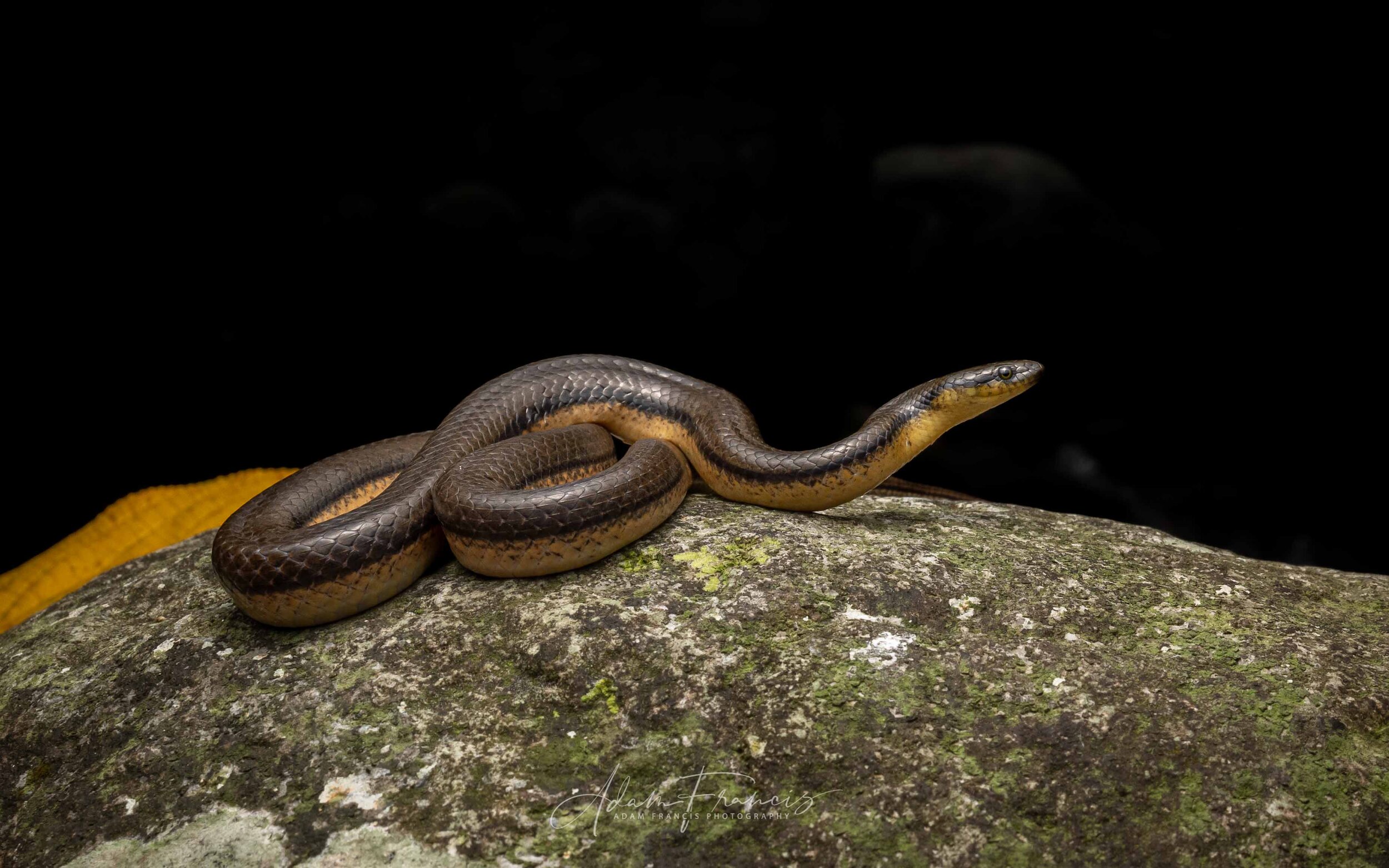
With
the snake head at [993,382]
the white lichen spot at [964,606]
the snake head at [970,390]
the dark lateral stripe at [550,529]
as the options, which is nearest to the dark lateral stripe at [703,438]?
the snake head at [970,390]

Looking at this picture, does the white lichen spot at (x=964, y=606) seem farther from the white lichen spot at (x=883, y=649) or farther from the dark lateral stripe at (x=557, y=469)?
the dark lateral stripe at (x=557, y=469)

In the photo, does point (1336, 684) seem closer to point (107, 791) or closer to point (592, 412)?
point (592, 412)

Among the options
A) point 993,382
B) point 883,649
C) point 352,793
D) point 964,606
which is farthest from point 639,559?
point 993,382

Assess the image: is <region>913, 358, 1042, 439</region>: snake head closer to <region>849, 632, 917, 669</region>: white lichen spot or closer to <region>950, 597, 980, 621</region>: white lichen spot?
<region>950, 597, 980, 621</region>: white lichen spot

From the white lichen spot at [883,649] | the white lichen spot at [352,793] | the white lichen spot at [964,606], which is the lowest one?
the white lichen spot at [964,606]

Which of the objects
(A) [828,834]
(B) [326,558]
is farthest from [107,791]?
(A) [828,834]

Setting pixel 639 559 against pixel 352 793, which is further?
pixel 639 559

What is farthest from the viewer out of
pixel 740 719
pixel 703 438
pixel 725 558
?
pixel 703 438

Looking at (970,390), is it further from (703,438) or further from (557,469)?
(557,469)

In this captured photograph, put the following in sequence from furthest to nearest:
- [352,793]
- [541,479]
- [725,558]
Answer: [541,479] < [725,558] < [352,793]
